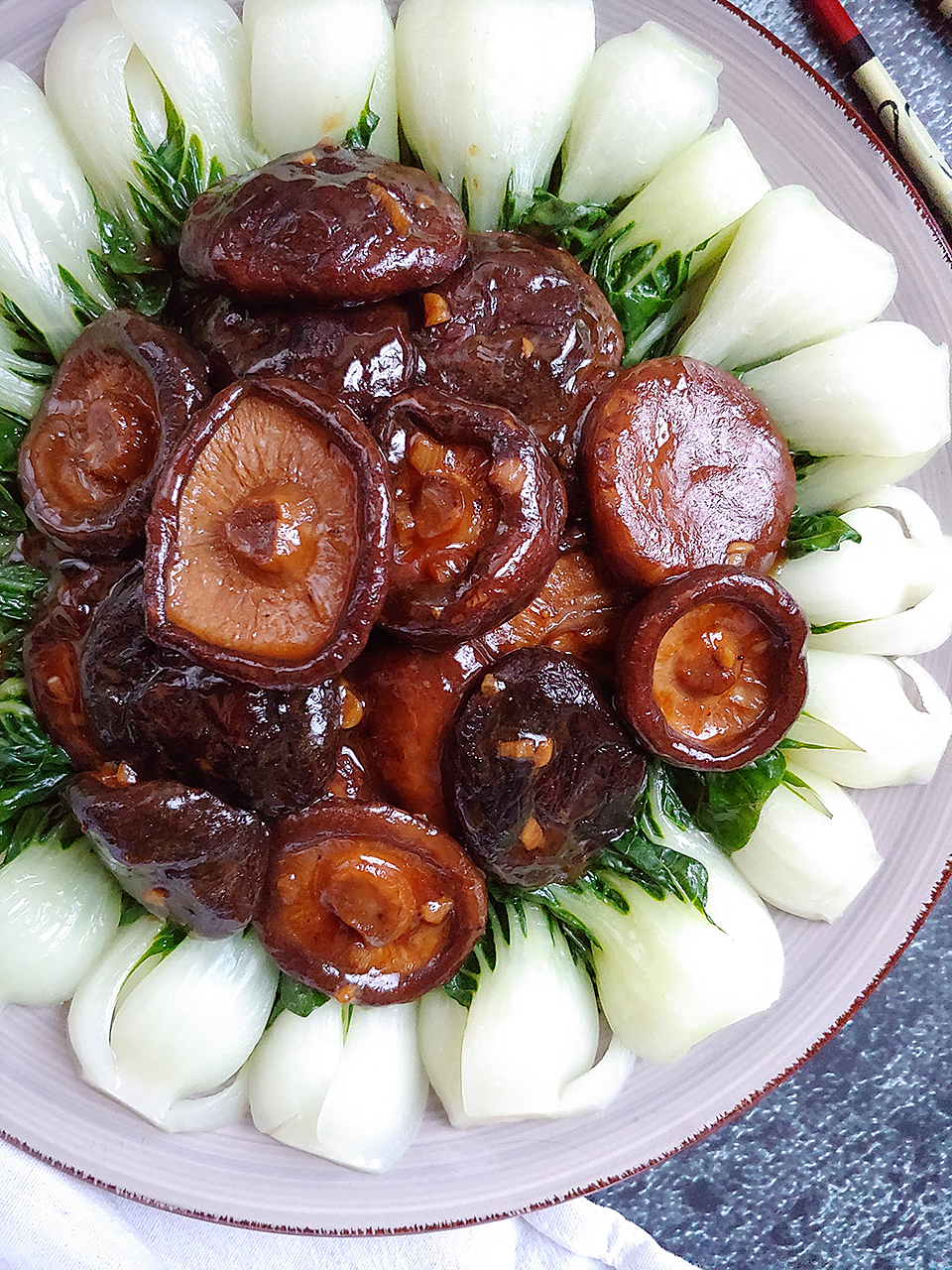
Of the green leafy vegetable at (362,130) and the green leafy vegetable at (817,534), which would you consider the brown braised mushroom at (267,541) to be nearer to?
the green leafy vegetable at (362,130)

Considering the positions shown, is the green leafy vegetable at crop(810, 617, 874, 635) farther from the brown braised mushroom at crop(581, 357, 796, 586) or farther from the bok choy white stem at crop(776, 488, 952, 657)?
the brown braised mushroom at crop(581, 357, 796, 586)

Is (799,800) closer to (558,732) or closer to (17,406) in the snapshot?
(558,732)

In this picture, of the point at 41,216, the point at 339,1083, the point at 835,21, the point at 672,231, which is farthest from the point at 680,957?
the point at 835,21

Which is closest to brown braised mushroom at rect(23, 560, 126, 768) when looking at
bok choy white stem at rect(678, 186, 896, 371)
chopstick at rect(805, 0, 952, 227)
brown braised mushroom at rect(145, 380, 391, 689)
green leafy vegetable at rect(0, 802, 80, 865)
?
green leafy vegetable at rect(0, 802, 80, 865)

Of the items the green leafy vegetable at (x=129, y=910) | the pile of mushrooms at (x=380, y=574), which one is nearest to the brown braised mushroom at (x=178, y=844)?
the pile of mushrooms at (x=380, y=574)

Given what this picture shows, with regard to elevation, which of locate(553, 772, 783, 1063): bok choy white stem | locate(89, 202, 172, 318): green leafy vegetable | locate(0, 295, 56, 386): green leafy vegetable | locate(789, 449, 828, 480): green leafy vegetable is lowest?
locate(553, 772, 783, 1063): bok choy white stem

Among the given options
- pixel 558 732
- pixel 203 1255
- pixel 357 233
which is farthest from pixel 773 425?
pixel 203 1255
